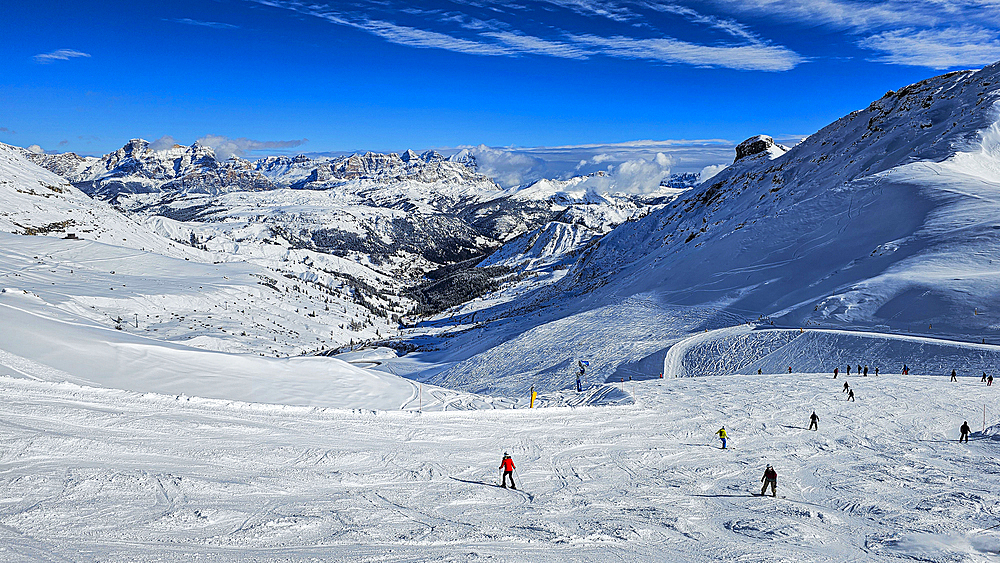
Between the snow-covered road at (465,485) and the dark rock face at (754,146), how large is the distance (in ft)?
371

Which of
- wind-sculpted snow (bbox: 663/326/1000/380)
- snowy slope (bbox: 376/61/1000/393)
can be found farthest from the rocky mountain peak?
wind-sculpted snow (bbox: 663/326/1000/380)

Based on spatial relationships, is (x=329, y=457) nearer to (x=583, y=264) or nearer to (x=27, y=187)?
(x=583, y=264)

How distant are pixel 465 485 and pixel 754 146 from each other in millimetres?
134748

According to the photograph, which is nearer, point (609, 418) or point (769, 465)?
point (769, 465)

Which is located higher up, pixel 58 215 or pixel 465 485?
pixel 58 215

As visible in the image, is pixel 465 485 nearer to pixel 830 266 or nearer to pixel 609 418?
pixel 609 418

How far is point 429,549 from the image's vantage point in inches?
501

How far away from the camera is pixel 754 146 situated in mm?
127438

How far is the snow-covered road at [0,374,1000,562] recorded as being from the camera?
41.6 feet

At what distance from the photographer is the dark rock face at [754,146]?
4955 inches

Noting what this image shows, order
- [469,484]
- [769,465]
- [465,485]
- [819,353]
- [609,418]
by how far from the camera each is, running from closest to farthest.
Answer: [465,485]
[469,484]
[769,465]
[609,418]
[819,353]

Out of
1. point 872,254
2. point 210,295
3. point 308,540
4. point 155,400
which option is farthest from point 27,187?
point 872,254

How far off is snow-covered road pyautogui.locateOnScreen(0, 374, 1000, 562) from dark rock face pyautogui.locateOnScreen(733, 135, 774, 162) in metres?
113

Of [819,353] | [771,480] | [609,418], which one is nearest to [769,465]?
[771,480]
